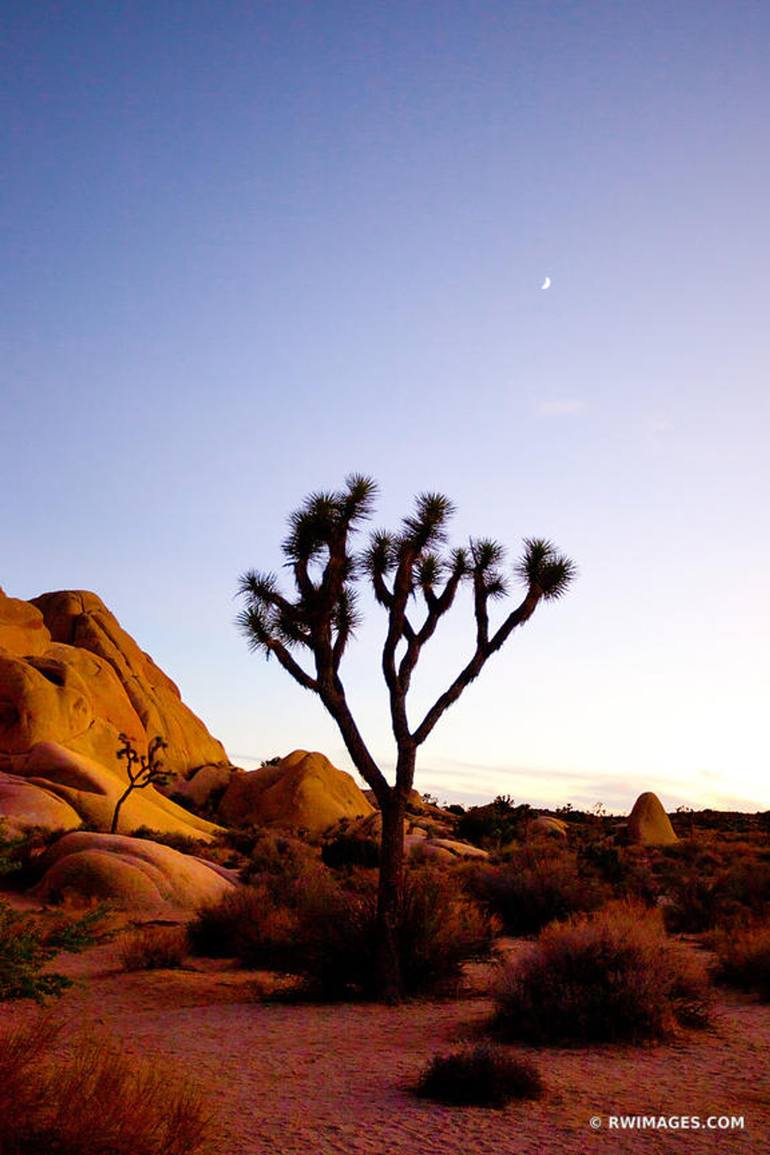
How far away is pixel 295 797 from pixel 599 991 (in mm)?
35907

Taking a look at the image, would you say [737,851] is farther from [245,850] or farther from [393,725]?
[393,725]

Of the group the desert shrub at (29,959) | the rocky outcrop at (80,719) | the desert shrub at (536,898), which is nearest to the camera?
the desert shrub at (29,959)

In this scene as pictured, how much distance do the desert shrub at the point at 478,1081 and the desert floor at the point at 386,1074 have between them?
13cm

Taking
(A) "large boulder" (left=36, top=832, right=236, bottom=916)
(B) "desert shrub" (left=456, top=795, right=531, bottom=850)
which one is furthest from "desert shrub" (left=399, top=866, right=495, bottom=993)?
(B) "desert shrub" (left=456, top=795, right=531, bottom=850)

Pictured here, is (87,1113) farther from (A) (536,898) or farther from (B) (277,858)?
(B) (277,858)

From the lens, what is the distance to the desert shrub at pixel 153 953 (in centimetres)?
1341

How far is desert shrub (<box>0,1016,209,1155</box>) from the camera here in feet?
15.0

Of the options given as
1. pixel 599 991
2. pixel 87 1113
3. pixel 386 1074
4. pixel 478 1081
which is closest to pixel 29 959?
pixel 87 1113

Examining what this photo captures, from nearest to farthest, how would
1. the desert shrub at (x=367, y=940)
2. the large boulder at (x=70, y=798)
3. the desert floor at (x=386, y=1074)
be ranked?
the desert floor at (x=386, y=1074)
the desert shrub at (x=367, y=940)
the large boulder at (x=70, y=798)

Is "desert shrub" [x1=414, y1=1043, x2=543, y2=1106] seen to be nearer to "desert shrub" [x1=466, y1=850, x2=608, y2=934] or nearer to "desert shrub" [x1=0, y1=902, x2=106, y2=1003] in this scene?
"desert shrub" [x1=0, y1=902, x2=106, y2=1003]

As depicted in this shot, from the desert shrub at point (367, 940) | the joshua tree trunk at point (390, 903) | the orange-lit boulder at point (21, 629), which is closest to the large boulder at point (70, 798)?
the orange-lit boulder at point (21, 629)

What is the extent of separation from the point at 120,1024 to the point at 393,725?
4.75 m

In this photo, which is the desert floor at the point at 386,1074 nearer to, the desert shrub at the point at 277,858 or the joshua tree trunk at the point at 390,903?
the joshua tree trunk at the point at 390,903

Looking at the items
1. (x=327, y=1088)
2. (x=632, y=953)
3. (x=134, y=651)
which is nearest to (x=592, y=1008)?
(x=632, y=953)
